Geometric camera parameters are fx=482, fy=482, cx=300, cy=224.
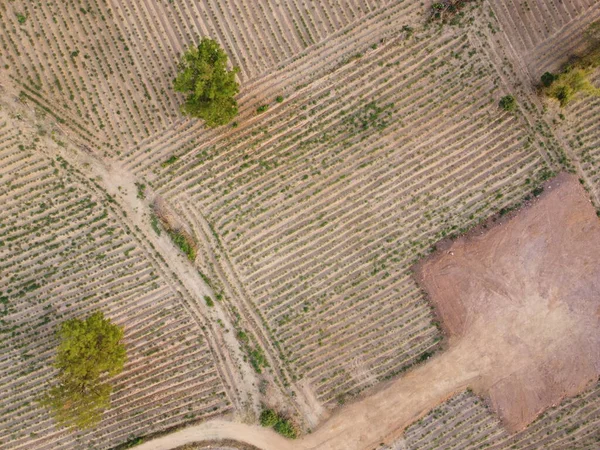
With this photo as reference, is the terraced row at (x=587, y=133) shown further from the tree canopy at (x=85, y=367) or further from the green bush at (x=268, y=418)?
the tree canopy at (x=85, y=367)

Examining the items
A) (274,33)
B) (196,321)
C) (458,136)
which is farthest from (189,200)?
(458,136)

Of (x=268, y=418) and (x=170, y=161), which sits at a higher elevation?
(x=170, y=161)

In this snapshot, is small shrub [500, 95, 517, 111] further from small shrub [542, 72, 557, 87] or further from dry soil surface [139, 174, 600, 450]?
dry soil surface [139, 174, 600, 450]

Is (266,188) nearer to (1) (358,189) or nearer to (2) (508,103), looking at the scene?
(1) (358,189)

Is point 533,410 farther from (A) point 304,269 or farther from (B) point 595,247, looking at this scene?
(A) point 304,269

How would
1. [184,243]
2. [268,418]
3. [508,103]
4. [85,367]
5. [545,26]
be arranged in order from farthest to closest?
[545,26]
[184,243]
[508,103]
[268,418]
[85,367]

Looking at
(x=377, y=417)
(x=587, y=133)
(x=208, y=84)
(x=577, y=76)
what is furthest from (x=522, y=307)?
(x=208, y=84)

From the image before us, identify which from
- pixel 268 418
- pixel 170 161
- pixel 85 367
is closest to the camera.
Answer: pixel 85 367
